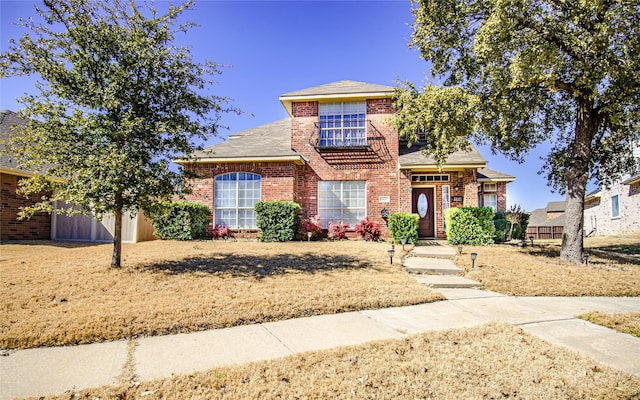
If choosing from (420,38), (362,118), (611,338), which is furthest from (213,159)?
(611,338)

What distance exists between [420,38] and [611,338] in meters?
9.26

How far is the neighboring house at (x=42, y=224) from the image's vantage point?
12531 millimetres

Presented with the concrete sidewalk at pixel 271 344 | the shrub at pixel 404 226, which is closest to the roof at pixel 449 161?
the shrub at pixel 404 226

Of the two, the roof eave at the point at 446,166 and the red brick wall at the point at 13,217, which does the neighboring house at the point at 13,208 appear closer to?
the red brick wall at the point at 13,217

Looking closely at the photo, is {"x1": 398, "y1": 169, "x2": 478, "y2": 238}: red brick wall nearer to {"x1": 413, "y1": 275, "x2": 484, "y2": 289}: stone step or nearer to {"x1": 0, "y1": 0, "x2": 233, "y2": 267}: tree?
{"x1": 413, "y1": 275, "x2": 484, "y2": 289}: stone step

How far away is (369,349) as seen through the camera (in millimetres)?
3688

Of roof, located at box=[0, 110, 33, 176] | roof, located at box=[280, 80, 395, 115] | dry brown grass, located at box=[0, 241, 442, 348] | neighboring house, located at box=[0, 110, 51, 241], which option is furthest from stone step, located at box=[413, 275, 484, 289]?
neighboring house, located at box=[0, 110, 51, 241]

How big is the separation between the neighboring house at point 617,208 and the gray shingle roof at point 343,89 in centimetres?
1320

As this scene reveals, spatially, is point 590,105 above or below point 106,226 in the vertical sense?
above

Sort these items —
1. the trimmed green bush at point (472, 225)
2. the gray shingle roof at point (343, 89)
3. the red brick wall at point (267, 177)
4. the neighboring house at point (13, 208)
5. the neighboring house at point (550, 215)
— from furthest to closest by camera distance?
the neighboring house at point (550, 215)
the gray shingle roof at point (343, 89)
the red brick wall at point (267, 177)
the trimmed green bush at point (472, 225)
the neighboring house at point (13, 208)

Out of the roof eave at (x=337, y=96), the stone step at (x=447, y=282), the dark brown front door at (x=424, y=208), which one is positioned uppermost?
the roof eave at (x=337, y=96)

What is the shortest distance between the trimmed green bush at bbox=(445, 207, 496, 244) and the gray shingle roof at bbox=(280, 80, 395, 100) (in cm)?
549

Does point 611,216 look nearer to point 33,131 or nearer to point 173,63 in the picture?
point 173,63

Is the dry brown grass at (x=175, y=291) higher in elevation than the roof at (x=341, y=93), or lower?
lower
